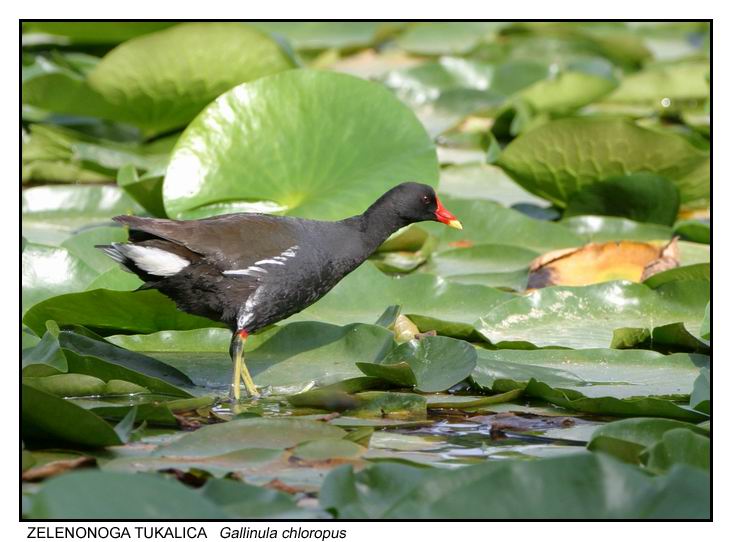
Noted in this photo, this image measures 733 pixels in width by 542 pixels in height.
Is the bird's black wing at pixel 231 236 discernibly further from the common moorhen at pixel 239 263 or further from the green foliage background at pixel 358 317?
the green foliage background at pixel 358 317

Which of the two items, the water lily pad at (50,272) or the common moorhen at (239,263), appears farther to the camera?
the water lily pad at (50,272)

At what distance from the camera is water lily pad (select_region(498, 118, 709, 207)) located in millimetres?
5980

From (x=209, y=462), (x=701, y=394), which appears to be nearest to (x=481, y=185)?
(x=701, y=394)

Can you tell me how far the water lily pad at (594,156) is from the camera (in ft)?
19.6

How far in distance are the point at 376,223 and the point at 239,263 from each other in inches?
26.9

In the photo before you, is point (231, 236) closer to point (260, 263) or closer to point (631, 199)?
point (260, 263)

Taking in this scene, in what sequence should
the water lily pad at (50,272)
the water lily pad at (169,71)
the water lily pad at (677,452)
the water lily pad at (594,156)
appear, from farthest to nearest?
the water lily pad at (169,71)
the water lily pad at (594,156)
the water lily pad at (50,272)
the water lily pad at (677,452)

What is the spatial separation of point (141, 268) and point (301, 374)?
696 mm

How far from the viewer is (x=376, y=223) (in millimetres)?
4566

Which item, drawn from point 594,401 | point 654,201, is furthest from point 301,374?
point 654,201

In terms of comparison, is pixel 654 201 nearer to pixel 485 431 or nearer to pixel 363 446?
pixel 485 431

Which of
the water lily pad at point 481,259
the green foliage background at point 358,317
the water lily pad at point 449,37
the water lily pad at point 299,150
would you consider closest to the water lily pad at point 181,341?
the green foliage background at point 358,317

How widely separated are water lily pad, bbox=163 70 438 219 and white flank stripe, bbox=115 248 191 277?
1.09m

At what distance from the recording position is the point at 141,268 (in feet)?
13.1
